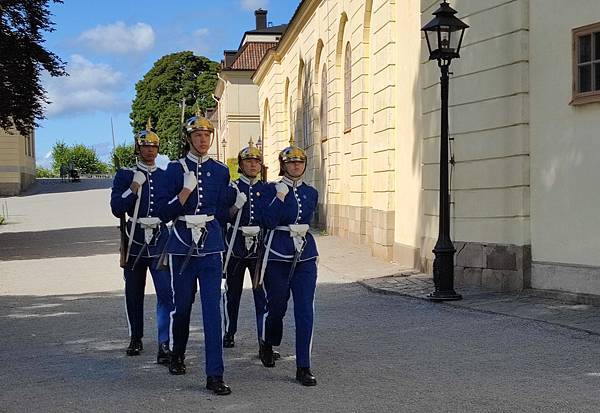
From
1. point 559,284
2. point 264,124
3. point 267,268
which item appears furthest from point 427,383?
point 264,124

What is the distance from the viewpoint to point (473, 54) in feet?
39.1

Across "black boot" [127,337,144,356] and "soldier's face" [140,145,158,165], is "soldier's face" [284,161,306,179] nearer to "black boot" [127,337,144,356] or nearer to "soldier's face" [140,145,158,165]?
"soldier's face" [140,145,158,165]

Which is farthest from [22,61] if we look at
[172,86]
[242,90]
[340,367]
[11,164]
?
[172,86]

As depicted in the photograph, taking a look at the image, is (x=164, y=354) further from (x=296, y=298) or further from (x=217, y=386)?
(x=296, y=298)

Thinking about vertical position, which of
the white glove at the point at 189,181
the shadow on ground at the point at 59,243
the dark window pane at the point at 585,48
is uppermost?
the dark window pane at the point at 585,48

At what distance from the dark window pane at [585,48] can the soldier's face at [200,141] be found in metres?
6.09

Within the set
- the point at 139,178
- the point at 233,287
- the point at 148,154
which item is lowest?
the point at 233,287

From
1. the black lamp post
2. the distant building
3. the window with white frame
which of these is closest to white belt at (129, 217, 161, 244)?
the black lamp post

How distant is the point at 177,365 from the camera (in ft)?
22.2

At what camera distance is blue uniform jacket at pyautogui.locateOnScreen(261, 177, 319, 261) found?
6.70 metres

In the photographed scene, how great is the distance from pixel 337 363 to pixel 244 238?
1560mm

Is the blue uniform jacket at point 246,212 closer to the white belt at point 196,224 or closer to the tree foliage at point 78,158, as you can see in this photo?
the white belt at point 196,224

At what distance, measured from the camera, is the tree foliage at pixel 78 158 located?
4008 inches

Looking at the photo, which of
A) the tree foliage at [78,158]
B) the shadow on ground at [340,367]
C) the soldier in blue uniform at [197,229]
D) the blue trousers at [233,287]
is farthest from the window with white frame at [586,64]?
the tree foliage at [78,158]
